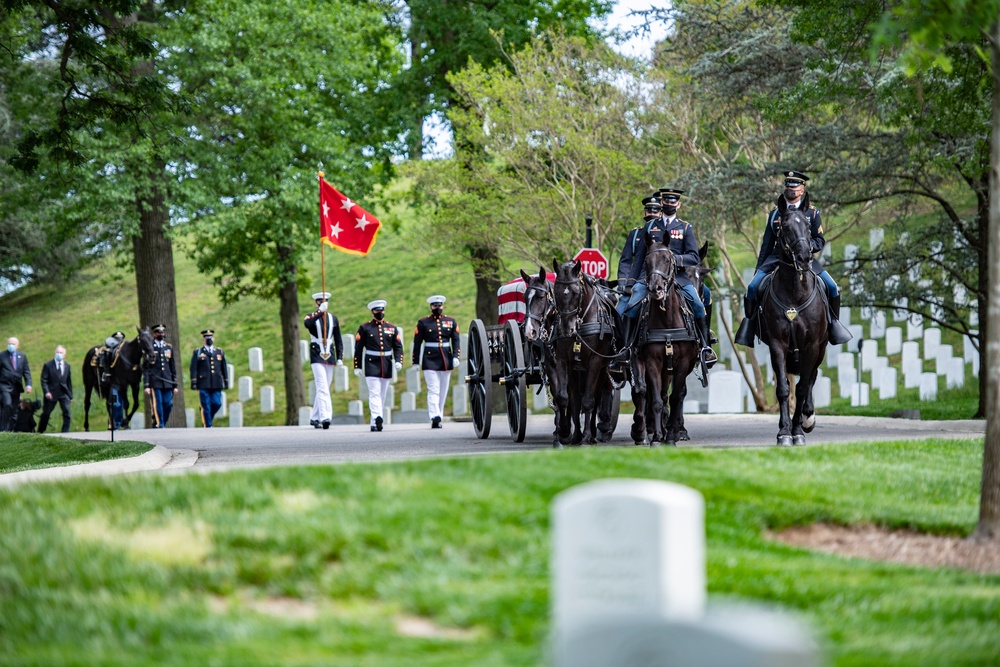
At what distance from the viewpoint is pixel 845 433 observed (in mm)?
15500

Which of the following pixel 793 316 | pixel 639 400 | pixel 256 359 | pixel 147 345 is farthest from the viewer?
pixel 256 359

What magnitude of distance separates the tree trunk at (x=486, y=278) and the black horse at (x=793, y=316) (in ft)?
47.2

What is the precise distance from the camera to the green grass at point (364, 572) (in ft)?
18.0

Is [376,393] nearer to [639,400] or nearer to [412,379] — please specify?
[639,400]

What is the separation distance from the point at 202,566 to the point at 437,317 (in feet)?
47.4

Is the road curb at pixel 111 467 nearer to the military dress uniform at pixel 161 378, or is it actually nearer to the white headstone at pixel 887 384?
the military dress uniform at pixel 161 378

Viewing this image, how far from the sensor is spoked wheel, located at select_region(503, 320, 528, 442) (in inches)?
616

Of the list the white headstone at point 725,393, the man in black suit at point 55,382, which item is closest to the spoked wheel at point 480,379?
the white headstone at point 725,393

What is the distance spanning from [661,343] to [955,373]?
43.8ft

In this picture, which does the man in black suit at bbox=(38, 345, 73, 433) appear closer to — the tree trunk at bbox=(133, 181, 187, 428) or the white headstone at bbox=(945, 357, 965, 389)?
the tree trunk at bbox=(133, 181, 187, 428)

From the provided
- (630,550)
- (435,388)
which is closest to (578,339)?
(435,388)

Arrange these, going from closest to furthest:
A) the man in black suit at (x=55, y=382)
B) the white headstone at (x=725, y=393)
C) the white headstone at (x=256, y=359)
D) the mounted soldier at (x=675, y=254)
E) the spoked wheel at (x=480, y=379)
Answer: the mounted soldier at (x=675, y=254) → the spoked wheel at (x=480, y=379) → the white headstone at (x=725, y=393) → the man in black suit at (x=55, y=382) → the white headstone at (x=256, y=359)

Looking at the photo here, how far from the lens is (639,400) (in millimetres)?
14148

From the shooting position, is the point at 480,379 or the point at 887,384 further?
the point at 887,384
